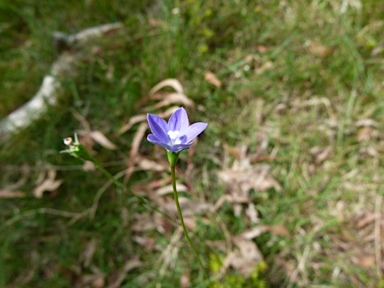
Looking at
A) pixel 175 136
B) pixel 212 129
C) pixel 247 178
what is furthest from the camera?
pixel 212 129

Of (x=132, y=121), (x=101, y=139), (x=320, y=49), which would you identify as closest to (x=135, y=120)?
(x=132, y=121)

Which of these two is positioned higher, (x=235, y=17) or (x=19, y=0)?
(x=19, y=0)

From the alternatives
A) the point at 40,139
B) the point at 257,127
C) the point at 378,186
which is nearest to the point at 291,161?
the point at 257,127

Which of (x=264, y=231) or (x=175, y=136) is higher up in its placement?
(x=175, y=136)

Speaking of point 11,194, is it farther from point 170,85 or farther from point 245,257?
point 245,257

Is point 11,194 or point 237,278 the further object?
point 11,194

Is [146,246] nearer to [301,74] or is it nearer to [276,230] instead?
[276,230]

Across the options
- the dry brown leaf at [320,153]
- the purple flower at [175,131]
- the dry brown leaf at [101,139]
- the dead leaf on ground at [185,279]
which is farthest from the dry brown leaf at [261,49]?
the purple flower at [175,131]

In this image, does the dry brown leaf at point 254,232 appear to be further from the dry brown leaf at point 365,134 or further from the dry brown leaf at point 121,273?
the dry brown leaf at point 365,134
